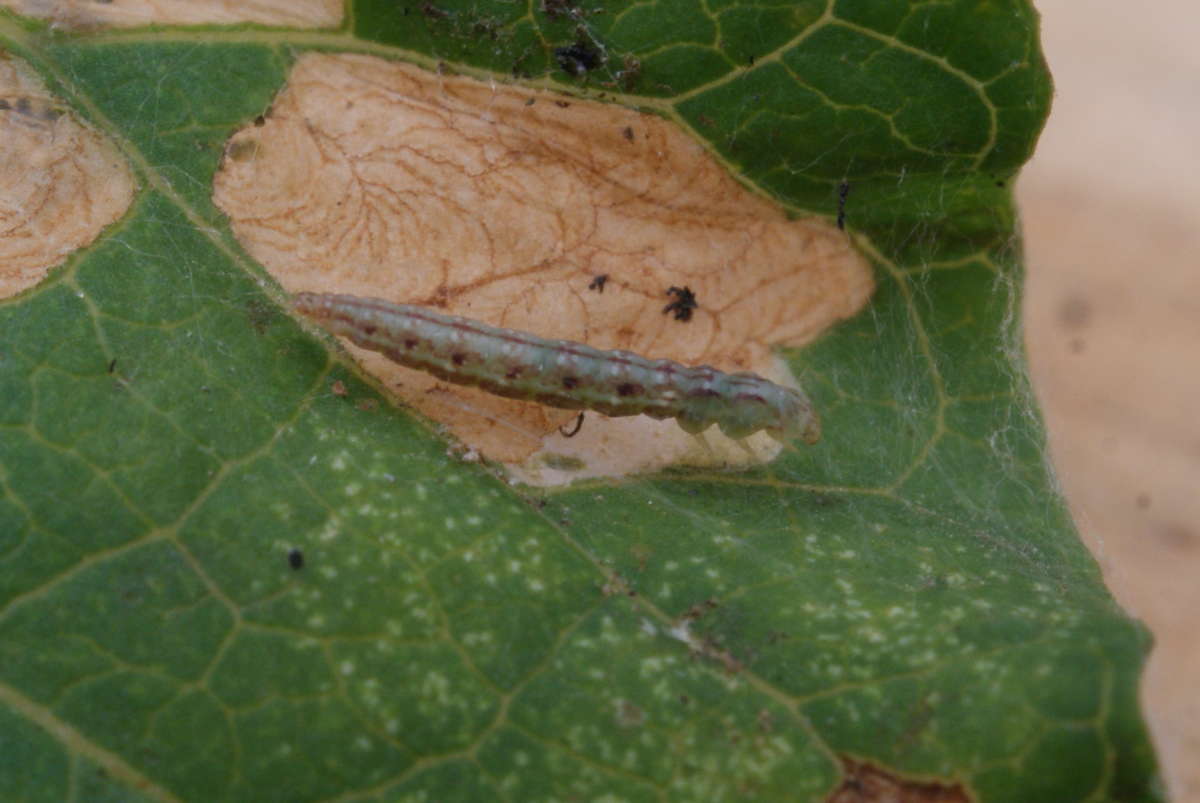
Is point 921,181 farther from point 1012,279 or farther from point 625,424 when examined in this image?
point 625,424

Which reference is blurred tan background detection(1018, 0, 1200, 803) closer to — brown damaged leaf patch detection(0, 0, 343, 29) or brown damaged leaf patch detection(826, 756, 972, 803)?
brown damaged leaf patch detection(826, 756, 972, 803)

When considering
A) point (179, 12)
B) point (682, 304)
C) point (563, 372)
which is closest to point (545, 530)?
point (563, 372)

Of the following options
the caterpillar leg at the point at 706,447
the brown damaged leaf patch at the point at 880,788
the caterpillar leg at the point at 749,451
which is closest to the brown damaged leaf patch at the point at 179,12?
the caterpillar leg at the point at 706,447

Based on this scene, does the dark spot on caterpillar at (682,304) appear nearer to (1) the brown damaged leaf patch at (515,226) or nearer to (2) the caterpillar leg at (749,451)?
(1) the brown damaged leaf patch at (515,226)

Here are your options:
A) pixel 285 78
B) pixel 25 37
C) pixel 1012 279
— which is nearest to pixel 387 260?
pixel 285 78

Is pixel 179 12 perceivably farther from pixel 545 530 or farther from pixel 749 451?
pixel 749 451

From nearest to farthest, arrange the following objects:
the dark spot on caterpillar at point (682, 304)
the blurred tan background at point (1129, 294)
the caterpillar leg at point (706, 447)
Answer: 1. the caterpillar leg at point (706, 447)
2. the dark spot on caterpillar at point (682, 304)
3. the blurred tan background at point (1129, 294)
